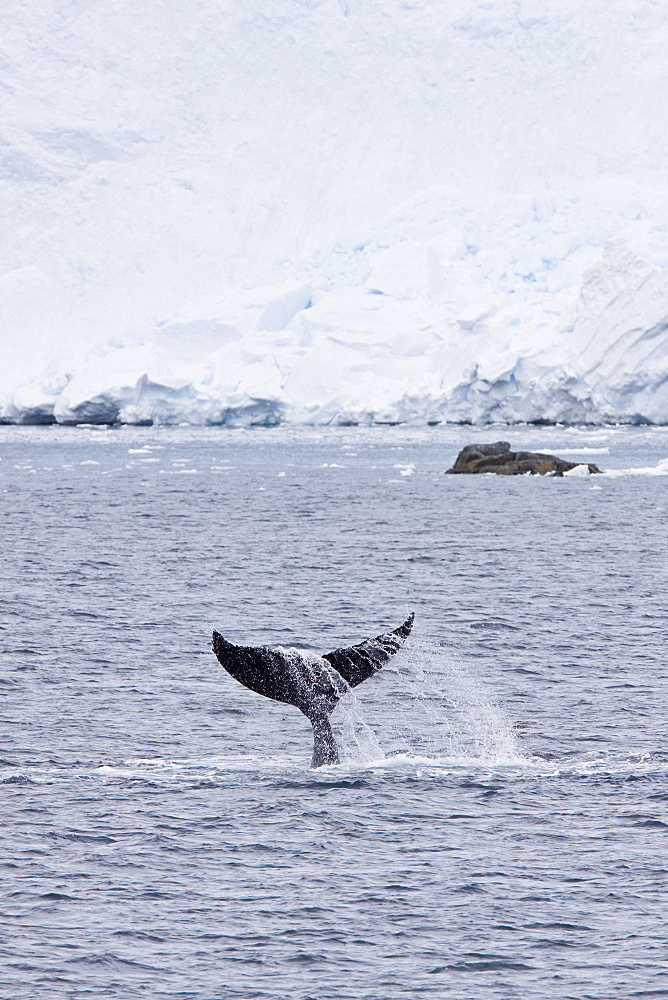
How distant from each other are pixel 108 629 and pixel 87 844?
32.9 ft

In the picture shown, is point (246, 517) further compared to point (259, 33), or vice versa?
point (259, 33)

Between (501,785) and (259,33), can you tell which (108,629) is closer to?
(501,785)

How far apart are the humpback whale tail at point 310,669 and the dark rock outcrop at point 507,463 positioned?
138 ft

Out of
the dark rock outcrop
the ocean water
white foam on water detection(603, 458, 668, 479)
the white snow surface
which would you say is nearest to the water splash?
the ocean water

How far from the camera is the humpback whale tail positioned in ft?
37.3

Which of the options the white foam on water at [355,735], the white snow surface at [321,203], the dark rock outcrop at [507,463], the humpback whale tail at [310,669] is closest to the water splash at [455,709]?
the white foam on water at [355,735]

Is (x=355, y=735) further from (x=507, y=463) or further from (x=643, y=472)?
(x=507, y=463)

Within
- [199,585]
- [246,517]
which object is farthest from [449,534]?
[199,585]

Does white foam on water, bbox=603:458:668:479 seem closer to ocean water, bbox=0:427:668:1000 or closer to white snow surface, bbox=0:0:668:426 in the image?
white snow surface, bbox=0:0:668:426

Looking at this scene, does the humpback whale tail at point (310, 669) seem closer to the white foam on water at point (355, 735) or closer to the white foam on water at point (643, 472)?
the white foam on water at point (355, 735)

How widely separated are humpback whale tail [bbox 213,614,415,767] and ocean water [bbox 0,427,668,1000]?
3.50 feet

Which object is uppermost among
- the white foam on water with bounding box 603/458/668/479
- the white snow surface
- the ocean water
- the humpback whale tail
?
the white snow surface

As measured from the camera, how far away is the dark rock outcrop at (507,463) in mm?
53844

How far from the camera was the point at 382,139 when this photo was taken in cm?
11744
